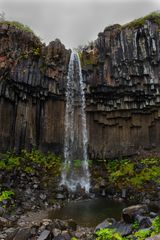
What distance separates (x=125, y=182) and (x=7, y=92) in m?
12.3

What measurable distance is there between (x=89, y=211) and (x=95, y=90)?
12967mm

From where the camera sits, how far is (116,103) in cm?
2838

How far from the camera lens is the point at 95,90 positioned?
92.2 feet

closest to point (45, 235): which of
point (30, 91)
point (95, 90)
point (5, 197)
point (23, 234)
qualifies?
point (23, 234)

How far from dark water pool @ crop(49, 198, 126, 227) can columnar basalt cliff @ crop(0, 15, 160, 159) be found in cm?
839

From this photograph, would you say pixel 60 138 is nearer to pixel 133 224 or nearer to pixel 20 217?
pixel 20 217

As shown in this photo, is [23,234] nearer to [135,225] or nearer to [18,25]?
[135,225]

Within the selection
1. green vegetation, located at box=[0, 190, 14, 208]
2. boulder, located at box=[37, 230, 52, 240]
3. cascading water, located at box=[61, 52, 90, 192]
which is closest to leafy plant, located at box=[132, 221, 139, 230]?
boulder, located at box=[37, 230, 52, 240]

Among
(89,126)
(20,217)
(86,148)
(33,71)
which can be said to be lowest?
(20,217)

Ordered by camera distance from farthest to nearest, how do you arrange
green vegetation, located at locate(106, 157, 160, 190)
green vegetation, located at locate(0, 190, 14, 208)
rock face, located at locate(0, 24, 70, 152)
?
A: rock face, located at locate(0, 24, 70, 152)
green vegetation, located at locate(106, 157, 160, 190)
green vegetation, located at locate(0, 190, 14, 208)

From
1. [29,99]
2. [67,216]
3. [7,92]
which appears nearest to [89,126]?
[29,99]

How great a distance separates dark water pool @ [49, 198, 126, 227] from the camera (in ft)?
52.0

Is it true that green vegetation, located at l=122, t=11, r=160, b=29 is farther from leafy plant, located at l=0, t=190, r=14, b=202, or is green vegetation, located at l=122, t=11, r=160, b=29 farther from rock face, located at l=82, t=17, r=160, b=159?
leafy plant, located at l=0, t=190, r=14, b=202

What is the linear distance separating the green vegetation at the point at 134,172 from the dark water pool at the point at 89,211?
2860 millimetres
